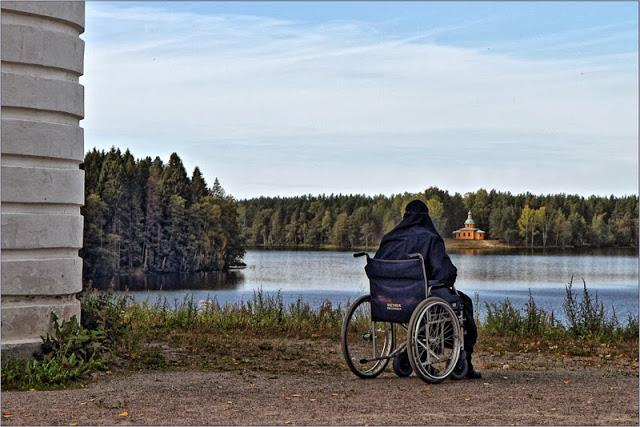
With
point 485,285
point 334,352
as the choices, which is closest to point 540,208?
point 485,285

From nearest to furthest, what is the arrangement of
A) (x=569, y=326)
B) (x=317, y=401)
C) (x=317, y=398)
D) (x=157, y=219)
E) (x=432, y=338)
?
(x=317, y=401), (x=317, y=398), (x=432, y=338), (x=569, y=326), (x=157, y=219)

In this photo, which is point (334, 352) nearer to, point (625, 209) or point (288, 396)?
point (288, 396)

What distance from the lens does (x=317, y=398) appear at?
7.76 meters

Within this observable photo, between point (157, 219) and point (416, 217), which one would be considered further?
point (157, 219)

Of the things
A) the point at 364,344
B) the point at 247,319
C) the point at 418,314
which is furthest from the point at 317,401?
the point at 247,319

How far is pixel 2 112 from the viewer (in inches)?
350

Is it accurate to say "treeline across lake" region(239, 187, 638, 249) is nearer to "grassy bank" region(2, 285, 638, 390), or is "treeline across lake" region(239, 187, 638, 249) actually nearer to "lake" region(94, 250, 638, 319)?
"lake" region(94, 250, 638, 319)

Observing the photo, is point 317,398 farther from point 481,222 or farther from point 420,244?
point 481,222

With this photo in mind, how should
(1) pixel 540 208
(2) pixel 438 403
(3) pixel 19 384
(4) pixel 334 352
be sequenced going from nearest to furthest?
(2) pixel 438 403
(3) pixel 19 384
(4) pixel 334 352
(1) pixel 540 208

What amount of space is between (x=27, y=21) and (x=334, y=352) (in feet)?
15.8

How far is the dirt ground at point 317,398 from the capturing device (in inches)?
Result: 273

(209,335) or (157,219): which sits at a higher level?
(157,219)

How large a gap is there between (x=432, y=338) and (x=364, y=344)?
3.34 meters

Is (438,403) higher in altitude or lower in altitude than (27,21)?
lower
